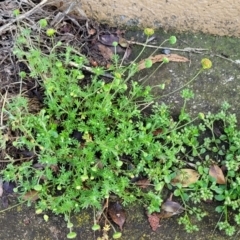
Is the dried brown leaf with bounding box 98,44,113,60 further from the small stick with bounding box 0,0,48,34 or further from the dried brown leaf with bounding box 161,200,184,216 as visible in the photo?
the dried brown leaf with bounding box 161,200,184,216

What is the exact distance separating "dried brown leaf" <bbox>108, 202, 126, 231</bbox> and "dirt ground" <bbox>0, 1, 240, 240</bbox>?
0.11 ft

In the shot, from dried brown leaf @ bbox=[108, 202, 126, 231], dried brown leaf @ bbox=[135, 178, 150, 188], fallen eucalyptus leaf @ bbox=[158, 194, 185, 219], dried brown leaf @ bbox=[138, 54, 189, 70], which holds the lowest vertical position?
dried brown leaf @ bbox=[108, 202, 126, 231]

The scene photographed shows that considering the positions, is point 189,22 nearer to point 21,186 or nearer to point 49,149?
point 49,149

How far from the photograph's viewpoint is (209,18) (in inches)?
103

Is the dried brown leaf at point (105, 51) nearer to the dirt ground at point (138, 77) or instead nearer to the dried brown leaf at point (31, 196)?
the dirt ground at point (138, 77)

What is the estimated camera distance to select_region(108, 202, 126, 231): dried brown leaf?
234 cm

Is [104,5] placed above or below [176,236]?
above

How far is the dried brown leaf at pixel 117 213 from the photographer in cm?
234

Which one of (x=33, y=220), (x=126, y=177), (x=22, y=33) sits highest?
(x=22, y=33)

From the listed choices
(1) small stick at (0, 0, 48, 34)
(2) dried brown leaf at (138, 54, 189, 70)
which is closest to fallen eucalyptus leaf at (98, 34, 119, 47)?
(2) dried brown leaf at (138, 54, 189, 70)

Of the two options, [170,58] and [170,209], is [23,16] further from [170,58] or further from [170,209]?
[170,209]

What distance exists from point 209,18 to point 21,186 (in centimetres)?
118

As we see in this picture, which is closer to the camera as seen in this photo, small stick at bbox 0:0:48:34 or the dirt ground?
the dirt ground

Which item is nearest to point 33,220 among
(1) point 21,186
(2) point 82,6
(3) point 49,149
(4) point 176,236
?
(1) point 21,186
